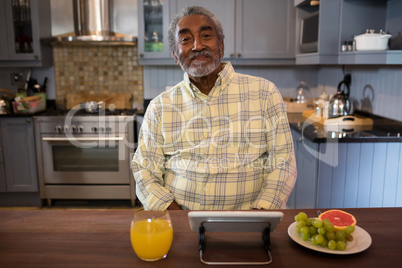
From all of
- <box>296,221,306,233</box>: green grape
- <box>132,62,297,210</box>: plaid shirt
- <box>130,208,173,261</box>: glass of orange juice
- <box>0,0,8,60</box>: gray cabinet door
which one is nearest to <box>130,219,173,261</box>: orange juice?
<box>130,208,173,261</box>: glass of orange juice

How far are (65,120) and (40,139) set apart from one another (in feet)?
0.98

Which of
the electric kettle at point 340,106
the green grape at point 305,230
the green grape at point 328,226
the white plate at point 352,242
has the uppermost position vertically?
the electric kettle at point 340,106

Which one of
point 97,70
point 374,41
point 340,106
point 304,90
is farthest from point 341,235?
point 97,70

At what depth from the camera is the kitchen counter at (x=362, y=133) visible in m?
2.35

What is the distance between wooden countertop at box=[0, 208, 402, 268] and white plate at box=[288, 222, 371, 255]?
0.02 m

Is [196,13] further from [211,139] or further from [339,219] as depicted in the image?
[339,219]

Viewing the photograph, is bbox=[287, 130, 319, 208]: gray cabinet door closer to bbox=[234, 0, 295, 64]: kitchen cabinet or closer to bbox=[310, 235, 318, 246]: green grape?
bbox=[234, 0, 295, 64]: kitchen cabinet

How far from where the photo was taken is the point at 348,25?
2.82 metres

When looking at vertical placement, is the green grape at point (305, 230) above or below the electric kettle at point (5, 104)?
below

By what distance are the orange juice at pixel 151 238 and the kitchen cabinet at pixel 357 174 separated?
1.60 metres

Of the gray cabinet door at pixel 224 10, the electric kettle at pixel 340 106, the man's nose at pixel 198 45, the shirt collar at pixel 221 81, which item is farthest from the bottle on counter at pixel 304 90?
the man's nose at pixel 198 45

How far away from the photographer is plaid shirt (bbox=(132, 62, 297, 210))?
5.39 feet

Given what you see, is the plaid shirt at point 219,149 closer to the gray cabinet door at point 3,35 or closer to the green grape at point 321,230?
the green grape at point 321,230

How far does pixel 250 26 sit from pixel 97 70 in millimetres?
1606
